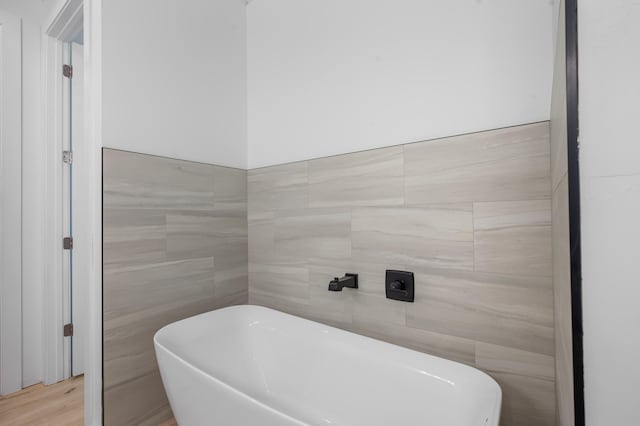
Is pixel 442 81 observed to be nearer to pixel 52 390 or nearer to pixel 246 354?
pixel 246 354

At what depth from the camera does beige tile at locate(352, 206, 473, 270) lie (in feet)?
3.83

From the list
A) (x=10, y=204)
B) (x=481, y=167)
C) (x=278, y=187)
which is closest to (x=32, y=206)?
(x=10, y=204)

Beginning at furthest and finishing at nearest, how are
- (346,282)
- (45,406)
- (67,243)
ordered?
(67,243)
(45,406)
(346,282)

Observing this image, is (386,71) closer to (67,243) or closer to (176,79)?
(176,79)

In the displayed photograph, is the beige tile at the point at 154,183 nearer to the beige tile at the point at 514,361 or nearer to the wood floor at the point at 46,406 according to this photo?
the wood floor at the point at 46,406

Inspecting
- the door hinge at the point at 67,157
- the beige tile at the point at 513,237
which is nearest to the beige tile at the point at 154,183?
the door hinge at the point at 67,157

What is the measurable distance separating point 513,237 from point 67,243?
8.39 ft

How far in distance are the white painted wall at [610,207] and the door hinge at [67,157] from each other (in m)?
2.59

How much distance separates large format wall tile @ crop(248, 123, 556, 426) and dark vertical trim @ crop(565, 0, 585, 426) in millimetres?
724

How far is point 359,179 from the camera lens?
4.76 feet

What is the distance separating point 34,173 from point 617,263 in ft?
8.74

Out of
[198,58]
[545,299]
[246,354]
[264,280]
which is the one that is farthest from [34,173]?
[545,299]

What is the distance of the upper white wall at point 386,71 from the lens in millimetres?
1076

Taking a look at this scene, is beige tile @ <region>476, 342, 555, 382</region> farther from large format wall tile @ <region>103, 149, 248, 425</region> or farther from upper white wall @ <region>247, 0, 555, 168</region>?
large format wall tile @ <region>103, 149, 248, 425</region>
